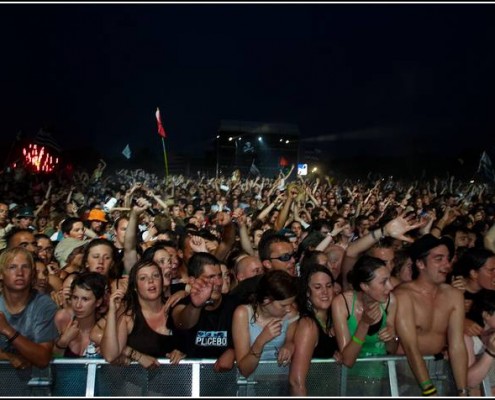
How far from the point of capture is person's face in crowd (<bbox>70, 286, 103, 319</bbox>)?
4032 millimetres

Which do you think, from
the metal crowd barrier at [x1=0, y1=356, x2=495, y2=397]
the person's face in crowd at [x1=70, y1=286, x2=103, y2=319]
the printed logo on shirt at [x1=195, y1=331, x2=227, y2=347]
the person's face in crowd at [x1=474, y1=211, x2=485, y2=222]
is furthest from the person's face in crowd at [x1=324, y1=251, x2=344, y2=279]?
the person's face in crowd at [x1=474, y1=211, x2=485, y2=222]

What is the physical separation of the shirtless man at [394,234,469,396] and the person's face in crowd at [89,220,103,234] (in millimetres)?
6128

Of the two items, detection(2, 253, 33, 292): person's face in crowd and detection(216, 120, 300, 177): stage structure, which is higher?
detection(216, 120, 300, 177): stage structure

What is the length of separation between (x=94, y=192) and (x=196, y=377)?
18.1 meters

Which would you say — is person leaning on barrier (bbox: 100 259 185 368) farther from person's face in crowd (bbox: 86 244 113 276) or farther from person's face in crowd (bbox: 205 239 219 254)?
person's face in crowd (bbox: 205 239 219 254)

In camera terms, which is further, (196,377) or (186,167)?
(186,167)

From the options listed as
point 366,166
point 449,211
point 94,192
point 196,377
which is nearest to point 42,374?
point 196,377

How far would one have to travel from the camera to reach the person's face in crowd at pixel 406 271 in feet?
17.4

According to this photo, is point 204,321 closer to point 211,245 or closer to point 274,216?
point 211,245

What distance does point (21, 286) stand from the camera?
3924mm

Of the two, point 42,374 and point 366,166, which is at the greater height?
point 366,166

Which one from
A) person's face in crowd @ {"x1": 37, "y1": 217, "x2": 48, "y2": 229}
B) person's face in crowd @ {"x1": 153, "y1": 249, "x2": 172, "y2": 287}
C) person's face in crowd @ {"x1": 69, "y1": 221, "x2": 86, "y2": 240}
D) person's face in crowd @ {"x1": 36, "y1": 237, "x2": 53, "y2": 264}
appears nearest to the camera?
person's face in crowd @ {"x1": 153, "y1": 249, "x2": 172, "y2": 287}

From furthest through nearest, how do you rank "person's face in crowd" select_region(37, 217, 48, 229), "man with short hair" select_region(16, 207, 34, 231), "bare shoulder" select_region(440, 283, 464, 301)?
"person's face in crowd" select_region(37, 217, 48, 229), "man with short hair" select_region(16, 207, 34, 231), "bare shoulder" select_region(440, 283, 464, 301)

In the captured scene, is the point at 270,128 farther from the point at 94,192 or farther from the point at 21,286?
the point at 21,286
